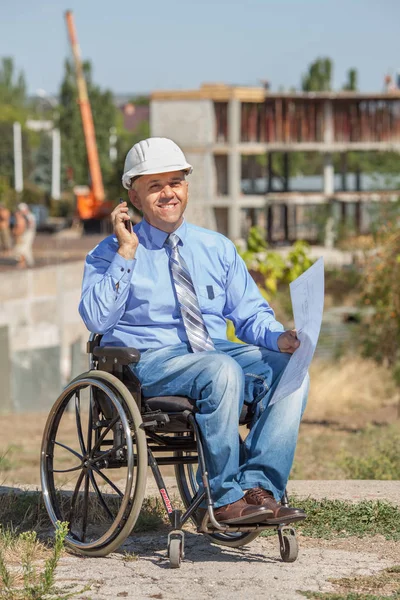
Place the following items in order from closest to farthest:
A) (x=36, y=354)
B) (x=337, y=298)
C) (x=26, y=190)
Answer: (x=36, y=354) → (x=337, y=298) → (x=26, y=190)

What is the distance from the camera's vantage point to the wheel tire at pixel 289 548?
16.5 ft

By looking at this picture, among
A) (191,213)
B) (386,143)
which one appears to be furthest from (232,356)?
(386,143)

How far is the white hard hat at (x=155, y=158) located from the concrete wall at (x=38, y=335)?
1409 cm

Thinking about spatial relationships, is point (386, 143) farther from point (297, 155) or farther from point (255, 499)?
point (255, 499)

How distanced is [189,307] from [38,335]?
23022mm

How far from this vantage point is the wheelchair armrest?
511 cm

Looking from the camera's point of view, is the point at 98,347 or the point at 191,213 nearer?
the point at 98,347

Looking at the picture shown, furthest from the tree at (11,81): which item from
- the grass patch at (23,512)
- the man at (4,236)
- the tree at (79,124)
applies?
the grass patch at (23,512)

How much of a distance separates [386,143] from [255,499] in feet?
239

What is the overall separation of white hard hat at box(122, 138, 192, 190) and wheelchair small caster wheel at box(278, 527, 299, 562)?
1.59 meters

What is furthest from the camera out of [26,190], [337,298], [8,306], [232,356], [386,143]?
[26,190]

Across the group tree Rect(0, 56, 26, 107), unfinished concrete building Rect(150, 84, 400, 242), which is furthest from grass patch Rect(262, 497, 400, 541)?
tree Rect(0, 56, 26, 107)

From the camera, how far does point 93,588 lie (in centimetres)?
463

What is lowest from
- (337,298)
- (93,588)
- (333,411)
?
(337,298)
